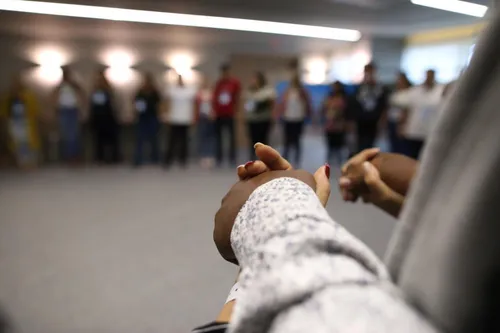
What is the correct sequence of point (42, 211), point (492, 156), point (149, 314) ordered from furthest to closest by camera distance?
point (42, 211) → point (149, 314) → point (492, 156)

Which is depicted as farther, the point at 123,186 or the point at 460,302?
the point at 123,186

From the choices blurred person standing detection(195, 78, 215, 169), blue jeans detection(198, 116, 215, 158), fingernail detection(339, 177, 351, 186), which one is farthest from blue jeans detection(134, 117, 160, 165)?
fingernail detection(339, 177, 351, 186)

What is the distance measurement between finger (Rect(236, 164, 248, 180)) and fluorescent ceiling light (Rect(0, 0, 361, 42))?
0.31 metres

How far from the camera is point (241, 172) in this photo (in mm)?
237

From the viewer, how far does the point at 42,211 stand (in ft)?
6.62

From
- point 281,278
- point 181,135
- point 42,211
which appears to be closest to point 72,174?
point 42,211

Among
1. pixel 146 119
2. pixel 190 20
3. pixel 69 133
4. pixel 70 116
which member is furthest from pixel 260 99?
pixel 70 116

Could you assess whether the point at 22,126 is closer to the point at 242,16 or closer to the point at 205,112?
the point at 242,16

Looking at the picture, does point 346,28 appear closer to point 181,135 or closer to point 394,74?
point 394,74

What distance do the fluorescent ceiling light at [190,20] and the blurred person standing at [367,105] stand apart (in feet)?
0.29

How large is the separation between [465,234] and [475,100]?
0.04m

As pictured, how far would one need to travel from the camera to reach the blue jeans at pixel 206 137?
20.3 inches

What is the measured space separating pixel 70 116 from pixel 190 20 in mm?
2067

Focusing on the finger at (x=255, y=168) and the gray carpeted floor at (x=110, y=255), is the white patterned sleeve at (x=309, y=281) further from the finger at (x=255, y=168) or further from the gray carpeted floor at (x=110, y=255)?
the gray carpeted floor at (x=110, y=255)
